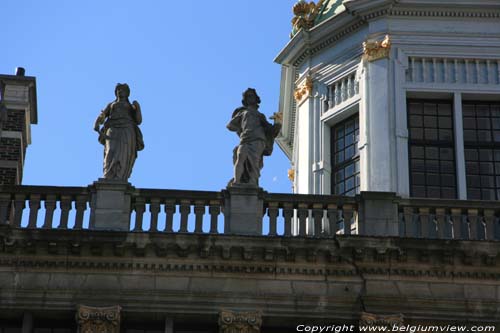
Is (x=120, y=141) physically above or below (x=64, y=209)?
above

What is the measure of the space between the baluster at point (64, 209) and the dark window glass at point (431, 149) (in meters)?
6.84

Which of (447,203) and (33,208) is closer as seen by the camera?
(33,208)

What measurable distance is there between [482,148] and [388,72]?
2.34 meters

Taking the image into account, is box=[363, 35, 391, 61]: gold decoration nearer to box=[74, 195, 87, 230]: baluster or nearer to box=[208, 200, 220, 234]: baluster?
box=[208, 200, 220, 234]: baluster

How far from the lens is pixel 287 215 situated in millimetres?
24219

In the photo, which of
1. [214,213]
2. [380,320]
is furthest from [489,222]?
[214,213]

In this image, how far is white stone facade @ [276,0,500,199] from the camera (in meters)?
28.0

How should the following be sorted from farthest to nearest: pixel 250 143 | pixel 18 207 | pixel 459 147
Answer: pixel 459 147
pixel 250 143
pixel 18 207

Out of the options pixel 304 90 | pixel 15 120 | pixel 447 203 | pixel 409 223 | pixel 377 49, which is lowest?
pixel 409 223

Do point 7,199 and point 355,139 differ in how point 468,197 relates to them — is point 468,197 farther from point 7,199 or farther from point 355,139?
point 7,199

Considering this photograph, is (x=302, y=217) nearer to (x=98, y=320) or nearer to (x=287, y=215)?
(x=287, y=215)

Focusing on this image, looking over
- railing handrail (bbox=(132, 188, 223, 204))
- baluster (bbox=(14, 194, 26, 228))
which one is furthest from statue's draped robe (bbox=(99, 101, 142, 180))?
baluster (bbox=(14, 194, 26, 228))

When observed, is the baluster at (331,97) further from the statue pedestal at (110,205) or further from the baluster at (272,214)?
the statue pedestal at (110,205)

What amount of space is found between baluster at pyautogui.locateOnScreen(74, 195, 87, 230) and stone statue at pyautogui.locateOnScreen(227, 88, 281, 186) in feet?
7.96
